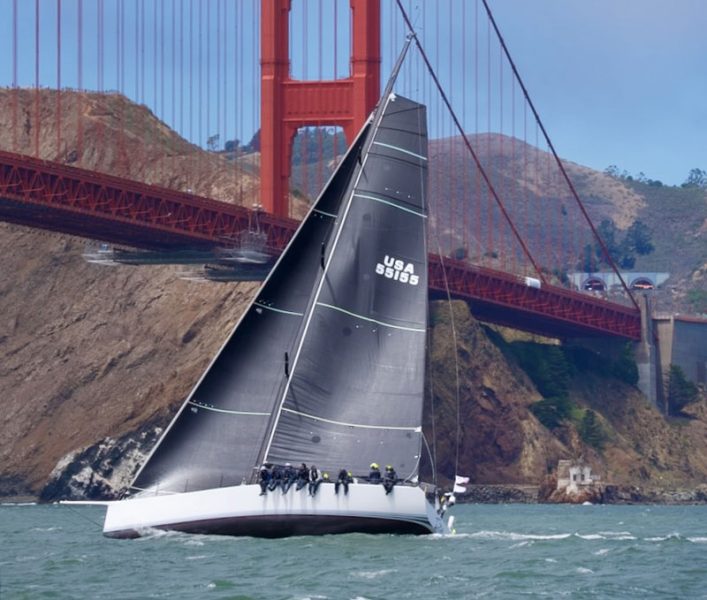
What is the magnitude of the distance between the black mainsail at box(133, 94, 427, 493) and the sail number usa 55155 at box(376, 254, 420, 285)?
0.05 ft

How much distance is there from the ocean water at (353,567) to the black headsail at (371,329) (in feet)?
4.52

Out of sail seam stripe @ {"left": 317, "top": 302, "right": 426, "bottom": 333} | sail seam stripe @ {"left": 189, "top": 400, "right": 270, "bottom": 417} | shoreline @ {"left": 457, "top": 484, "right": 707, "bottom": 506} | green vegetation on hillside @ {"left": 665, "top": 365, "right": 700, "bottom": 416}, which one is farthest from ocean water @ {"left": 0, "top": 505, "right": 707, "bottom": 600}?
green vegetation on hillside @ {"left": 665, "top": 365, "right": 700, "bottom": 416}

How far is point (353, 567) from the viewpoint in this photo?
25.2m

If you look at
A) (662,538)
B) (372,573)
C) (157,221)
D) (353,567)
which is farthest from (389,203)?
(157,221)

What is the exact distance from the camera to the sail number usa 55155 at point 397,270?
29.2 m

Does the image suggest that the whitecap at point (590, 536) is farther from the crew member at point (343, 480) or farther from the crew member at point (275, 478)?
the crew member at point (275, 478)

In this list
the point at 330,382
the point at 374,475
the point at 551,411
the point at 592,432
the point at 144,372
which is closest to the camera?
the point at 374,475

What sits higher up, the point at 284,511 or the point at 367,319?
the point at 367,319

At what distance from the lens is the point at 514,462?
6838 cm

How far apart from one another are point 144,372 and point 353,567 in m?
39.4

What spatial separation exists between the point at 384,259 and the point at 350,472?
3.05 m

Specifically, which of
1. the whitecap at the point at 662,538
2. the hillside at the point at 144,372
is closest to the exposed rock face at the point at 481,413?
the hillside at the point at 144,372

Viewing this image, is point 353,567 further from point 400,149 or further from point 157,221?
point 157,221

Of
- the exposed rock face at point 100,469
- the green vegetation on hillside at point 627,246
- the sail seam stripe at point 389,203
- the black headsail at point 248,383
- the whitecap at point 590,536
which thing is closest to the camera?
the black headsail at point 248,383
